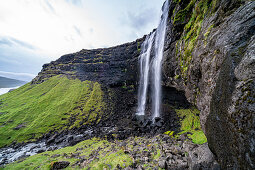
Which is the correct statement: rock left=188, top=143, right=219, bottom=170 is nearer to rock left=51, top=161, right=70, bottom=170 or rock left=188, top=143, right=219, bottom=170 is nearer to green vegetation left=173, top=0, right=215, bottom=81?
green vegetation left=173, top=0, right=215, bottom=81

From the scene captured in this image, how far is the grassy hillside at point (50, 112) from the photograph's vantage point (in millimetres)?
18766

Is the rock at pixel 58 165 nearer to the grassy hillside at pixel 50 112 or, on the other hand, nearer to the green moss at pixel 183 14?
the grassy hillside at pixel 50 112

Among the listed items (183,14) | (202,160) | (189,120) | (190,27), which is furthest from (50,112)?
(183,14)

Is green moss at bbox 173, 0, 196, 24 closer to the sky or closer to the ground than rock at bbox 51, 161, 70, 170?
closer to the sky

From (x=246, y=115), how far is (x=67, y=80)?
5352 centimetres

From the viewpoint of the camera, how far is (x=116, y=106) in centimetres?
3097

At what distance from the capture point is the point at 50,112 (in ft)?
82.8

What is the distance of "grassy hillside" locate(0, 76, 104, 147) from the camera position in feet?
61.6

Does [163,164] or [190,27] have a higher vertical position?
[190,27]

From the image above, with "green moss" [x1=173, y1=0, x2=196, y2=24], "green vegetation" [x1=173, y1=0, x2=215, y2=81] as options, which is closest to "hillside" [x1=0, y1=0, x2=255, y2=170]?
"green moss" [x1=173, y1=0, x2=196, y2=24]

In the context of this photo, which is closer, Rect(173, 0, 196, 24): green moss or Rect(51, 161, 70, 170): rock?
Rect(51, 161, 70, 170): rock

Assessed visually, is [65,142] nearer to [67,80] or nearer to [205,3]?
[205,3]

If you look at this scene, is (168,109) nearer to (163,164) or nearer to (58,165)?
(163,164)

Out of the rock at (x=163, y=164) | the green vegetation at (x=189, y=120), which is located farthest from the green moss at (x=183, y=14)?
the rock at (x=163, y=164)
